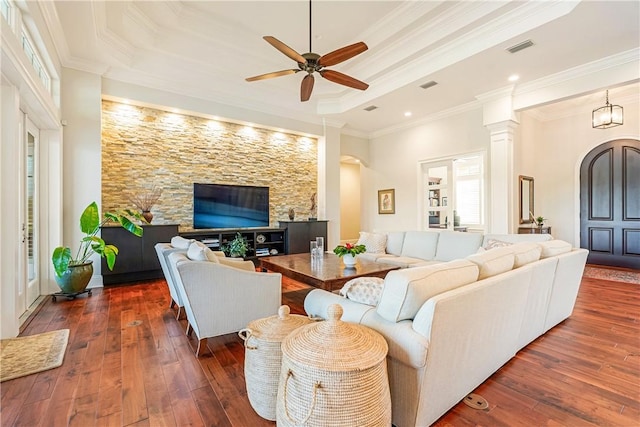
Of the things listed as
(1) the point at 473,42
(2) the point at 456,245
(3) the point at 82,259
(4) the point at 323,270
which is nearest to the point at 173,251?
(4) the point at 323,270

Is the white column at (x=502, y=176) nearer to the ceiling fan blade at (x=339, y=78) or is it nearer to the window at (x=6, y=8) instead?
the ceiling fan blade at (x=339, y=78)

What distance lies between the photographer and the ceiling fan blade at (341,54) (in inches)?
123

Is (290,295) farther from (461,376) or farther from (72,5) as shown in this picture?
(72,5)

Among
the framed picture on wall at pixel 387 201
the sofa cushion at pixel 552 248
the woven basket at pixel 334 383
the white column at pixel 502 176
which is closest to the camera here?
A: the woven basket at pixel 334 383

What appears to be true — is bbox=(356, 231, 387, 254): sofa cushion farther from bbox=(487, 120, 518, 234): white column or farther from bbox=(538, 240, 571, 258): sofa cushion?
bbox=(538, 240, 571, 258): sofa cushion

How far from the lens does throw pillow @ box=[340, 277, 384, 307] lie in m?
1.82

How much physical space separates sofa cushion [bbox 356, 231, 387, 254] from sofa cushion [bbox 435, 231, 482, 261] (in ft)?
3.01

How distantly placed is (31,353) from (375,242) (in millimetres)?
4358

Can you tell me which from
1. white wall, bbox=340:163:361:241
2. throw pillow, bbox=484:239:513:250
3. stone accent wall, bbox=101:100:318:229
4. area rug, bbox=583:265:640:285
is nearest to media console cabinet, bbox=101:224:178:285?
stone accent wall, bbox=101:100:318:229

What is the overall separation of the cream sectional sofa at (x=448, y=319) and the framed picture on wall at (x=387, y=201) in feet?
16.9

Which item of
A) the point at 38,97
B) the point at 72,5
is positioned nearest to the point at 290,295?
the point at 38,97

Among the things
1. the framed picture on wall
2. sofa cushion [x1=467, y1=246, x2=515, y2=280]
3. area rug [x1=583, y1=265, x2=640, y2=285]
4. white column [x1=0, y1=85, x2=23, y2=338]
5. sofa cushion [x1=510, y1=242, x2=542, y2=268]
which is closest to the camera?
sofa cushion [x1=467, y1=246, x2=515, y2=280]

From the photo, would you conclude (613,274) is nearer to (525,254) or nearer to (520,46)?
(520,46)

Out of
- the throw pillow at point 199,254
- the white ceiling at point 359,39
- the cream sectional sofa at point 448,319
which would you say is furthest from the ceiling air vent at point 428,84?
the throw pillow at point 199,254
